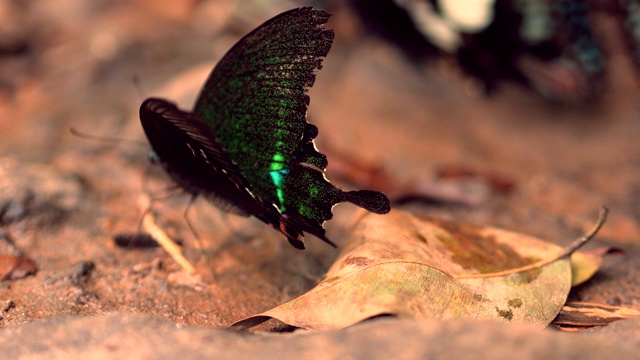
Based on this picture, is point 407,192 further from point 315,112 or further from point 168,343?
point 168,343

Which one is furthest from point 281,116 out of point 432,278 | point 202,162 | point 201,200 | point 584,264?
point 584,264

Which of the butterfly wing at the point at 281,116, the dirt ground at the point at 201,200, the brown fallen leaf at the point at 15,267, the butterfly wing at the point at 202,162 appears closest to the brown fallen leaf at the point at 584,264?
the dirt ground at the point at 201,200

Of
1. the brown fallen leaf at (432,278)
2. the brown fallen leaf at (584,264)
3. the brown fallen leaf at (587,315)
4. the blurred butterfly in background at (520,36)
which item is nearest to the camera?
the brown fallen leaf at (432,278)

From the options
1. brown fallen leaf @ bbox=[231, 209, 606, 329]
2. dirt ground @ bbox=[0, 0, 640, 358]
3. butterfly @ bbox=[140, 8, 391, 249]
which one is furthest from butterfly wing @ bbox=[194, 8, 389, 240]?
dirt ground @ bbox=[0, 0, 640, 358]

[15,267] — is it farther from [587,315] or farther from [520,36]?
[520,36]

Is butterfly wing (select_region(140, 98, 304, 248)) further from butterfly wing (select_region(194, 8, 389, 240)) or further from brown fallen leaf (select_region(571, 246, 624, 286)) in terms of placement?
brown fallen leaf (select_region(571, 246, 624, 286))

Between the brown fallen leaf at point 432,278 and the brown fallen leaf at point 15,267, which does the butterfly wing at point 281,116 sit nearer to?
the brown fallen leaf at point 432,278

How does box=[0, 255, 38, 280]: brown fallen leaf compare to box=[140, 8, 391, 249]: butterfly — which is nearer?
box=[140, 8, 391, 249]: butterfly
